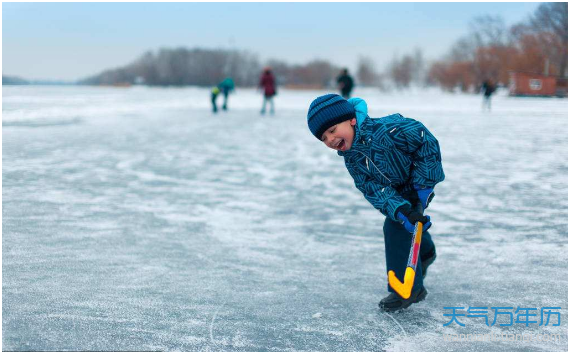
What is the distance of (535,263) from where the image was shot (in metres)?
3.45

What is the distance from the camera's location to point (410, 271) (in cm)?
254

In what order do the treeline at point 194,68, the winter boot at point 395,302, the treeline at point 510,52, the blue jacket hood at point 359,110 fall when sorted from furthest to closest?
the treeline at point 194,68, the treeline at point 510,52, the winter boot at point 395,302, the blue jacket hood at point 359,110

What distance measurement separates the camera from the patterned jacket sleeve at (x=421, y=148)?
2.52 meters

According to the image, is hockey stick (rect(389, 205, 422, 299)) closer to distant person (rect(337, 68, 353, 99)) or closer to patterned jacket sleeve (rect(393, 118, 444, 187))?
patterned jacket sleeve (rect(393, 118, 444, 187))

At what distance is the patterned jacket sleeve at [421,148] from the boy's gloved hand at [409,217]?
146 mm

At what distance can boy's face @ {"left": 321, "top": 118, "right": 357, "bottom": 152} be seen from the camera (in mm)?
2492

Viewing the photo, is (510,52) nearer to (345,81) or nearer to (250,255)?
(345,81)

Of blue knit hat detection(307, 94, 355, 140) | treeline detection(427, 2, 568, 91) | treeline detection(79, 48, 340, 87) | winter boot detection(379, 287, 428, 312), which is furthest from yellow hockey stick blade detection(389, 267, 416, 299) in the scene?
treeline detection(79, 48, 340, 87)

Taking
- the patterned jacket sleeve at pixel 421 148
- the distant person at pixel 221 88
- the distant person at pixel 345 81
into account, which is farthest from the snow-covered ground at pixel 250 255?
the distant person at pixel 345 81

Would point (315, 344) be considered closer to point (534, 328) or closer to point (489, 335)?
point (489, 335)

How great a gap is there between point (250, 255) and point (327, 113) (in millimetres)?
1434

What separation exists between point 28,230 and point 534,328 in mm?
3341

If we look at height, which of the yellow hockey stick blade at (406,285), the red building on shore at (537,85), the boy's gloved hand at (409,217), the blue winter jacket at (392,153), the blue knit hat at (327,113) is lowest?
the yellow hockey stick blade at (406,285)

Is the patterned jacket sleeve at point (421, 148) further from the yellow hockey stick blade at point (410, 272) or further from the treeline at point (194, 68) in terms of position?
the treeline at point (194, 68)
